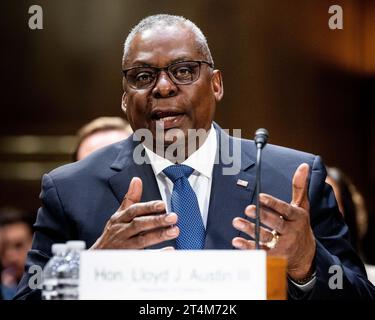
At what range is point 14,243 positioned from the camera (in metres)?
4.79

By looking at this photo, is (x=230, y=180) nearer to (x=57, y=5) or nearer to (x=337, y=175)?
(x=337, y=175)

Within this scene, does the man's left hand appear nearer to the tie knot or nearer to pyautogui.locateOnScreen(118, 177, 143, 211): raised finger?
pyautogui.locateOnScreen(118, 177, 143, 211): raised finger

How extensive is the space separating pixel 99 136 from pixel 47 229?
1.38m

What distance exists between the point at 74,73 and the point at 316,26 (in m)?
1.64

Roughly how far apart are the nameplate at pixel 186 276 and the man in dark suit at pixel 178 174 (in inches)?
22.3

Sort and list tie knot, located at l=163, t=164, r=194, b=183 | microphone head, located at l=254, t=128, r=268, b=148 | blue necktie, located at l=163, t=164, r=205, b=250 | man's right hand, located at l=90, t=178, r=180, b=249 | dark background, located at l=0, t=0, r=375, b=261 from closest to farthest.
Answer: man's right hand, located at l=90, t=178, r=180, b=249
microphone head, located at l=254, t=128, r=268, b=148
blue necktie, located at l=163, t=164, r=205, b=250
tie knot, located at l=163, t=164, r=194, b=183
dark background, located at l=0, t=0, r=375, b=261

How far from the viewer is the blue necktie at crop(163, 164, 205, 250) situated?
2.41 m

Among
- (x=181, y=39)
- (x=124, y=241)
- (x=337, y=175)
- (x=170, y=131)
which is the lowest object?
(x=337, y=175)

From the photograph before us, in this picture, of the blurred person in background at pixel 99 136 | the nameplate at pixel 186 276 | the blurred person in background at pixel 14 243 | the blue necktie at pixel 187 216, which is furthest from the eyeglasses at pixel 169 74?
the blurred person in background at pixel 14 243

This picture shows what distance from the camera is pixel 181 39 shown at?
2529mm

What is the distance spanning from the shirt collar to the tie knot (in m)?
0.02

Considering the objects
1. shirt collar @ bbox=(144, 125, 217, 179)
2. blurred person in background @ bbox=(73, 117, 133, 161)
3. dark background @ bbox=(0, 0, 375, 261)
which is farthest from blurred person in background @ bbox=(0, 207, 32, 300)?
shirt collar @ bbox=(144, 125, 217, 179)
